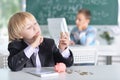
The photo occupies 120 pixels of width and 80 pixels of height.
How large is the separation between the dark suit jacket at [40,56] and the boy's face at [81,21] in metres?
2.05

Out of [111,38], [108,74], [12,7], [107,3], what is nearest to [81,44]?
[111,38]

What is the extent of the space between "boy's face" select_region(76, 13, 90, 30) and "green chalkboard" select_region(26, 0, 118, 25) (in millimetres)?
228

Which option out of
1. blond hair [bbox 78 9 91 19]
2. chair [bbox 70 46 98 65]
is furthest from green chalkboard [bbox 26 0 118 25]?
chair [bbox 70 46 98 65]

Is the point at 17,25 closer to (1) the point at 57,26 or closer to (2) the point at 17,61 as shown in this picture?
(2) the point at 17,61

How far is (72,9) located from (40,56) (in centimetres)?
251

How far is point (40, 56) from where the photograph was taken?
190cm

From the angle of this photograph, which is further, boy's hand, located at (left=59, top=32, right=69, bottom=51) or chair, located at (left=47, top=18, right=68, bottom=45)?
chair, located at (left=47, top=18, right=68, bottom=45)

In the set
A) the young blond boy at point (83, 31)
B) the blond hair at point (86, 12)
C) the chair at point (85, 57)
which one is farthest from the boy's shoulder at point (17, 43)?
the blond hair at point (86, 12)

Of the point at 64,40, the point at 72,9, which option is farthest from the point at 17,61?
the point at 72,9

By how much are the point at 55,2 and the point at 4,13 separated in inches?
33.9

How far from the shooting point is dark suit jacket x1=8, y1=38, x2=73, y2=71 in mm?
1741

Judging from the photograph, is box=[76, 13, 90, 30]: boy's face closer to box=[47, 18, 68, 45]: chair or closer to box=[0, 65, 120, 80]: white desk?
Answer: box=[47, 18, 68, 45]: chair

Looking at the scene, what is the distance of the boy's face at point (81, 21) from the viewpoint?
3.98 m

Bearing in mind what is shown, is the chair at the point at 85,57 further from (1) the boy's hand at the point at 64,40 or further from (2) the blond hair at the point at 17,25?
(2) the blond hair at the point at 17,25
